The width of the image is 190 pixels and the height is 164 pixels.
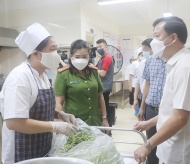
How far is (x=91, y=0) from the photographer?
387 centimetres

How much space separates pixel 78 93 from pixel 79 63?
0.79 feet

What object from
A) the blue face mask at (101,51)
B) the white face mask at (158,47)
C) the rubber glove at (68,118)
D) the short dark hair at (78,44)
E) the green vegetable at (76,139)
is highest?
the blue face mask at (101,51)

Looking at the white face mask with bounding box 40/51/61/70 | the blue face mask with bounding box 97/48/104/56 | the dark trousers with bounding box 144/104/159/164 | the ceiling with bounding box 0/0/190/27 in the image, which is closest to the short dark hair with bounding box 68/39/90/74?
the white face mask with bounding box 40/51/61/70

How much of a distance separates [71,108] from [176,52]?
92 centimetres

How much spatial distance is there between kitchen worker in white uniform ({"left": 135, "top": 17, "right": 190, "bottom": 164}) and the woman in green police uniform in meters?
0.62

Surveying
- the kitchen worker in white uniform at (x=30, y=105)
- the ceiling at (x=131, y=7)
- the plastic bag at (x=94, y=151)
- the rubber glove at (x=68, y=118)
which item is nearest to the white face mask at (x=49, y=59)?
the kitchen worker in white uniform at (x=30, y=105)

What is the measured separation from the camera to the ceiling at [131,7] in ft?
13.2

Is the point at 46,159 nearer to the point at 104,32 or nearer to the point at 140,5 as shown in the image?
the point at 140,5

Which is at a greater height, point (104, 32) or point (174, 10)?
point (174, 10)

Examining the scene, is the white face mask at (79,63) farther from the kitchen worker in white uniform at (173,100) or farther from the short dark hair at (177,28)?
the short dark hair at (177,28)

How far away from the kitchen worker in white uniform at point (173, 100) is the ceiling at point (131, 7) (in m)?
2.79

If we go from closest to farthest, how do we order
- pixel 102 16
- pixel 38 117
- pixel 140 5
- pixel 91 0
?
pixel 38 117 → pixel 91 0 → pixel 140 5 → pixel 102 16

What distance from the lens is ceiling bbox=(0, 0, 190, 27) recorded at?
402cm

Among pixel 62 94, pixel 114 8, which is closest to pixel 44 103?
pixel 62 94
